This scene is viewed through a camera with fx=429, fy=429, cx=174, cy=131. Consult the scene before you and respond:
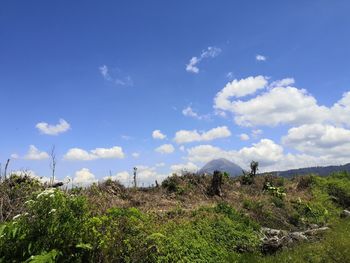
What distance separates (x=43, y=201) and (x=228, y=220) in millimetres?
9157

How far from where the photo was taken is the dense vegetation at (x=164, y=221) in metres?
7.84

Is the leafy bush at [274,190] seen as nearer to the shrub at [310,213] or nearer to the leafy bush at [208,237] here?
the shrub at [310,213]

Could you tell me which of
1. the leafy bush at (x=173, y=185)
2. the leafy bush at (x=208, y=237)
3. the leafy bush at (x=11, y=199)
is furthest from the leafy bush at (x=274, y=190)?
the leafy bush at (x=11, y=199)

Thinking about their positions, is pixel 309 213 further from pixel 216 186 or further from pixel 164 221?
pixel 164 221

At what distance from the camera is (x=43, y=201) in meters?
7.87

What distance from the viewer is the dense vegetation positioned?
7836mm

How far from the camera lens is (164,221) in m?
14.0

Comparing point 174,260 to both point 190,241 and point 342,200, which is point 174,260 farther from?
point 342,200

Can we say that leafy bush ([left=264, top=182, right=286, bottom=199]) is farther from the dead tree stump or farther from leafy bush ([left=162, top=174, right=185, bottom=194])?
leafy bush ([left=162, top=174, right=185, bottom=194])

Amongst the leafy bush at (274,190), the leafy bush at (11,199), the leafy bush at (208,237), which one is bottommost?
the leafy bush at (208,237)

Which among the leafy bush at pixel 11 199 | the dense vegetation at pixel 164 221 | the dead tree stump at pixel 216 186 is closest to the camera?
the dense vegetation at pixel 164 221

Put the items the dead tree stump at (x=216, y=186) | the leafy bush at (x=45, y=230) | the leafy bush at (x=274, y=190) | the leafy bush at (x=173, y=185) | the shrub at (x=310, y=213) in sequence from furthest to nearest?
the leafy bush at (x=274, y=190)
the dead tree stump at (x=216, y=186)
the leafy bush at (x=173, y=185)
the shrub at (x=310, y=213)
the leafy bush at (x=45, y=230)

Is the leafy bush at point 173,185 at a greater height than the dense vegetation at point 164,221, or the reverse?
the leafy bush at point 173,185

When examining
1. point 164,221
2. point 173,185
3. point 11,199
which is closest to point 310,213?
point 173,185
